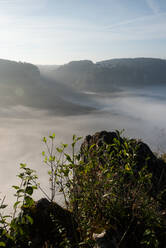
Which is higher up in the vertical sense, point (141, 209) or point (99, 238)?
point (141, 209)

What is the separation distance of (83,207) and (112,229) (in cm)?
68

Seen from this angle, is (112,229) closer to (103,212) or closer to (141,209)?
(103,212)

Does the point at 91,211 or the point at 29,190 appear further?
the point at 91,211

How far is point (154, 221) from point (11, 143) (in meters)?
199

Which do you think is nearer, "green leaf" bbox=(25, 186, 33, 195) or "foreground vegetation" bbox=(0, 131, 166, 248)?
"green leaf" bbox=(25, 186, 33, 195)

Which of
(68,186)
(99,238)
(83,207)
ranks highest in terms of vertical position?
(68,186)

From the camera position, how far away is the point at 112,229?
12.4 feet

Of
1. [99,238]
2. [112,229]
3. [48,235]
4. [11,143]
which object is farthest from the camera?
[11,143]

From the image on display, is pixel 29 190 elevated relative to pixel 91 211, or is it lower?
elevated

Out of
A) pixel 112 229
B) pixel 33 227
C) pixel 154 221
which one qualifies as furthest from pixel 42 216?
pixel 154 221

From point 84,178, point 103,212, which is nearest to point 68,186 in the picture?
point 84,178

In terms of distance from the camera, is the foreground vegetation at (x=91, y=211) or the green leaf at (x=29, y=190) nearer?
the green leaf at (x=29, y=190)

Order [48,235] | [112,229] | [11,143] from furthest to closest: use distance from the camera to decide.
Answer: [11,143] → [48,235] → [112,229]

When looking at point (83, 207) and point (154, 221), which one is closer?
point (154, 221)
